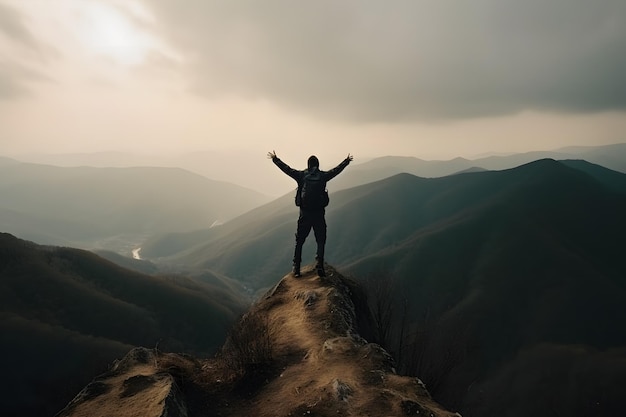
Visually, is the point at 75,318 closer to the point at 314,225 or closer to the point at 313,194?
the point at 314,225

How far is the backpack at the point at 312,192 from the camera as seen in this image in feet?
55.6

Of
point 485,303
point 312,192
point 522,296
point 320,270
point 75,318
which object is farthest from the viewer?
point 522,296

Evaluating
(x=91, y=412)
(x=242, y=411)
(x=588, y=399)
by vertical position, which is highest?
(x=91, y=412)

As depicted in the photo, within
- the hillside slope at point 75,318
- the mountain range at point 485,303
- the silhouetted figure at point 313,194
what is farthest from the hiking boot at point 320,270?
the hillside slope at point 75,318

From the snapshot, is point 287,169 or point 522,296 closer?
point 287,169

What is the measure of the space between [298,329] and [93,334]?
10275 centimetres

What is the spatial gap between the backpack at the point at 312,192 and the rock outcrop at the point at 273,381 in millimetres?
4802

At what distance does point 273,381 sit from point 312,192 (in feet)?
27.0

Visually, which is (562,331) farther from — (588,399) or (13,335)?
(13,335)

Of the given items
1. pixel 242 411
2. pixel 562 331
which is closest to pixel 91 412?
pixel 242 411

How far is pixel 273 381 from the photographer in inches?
420

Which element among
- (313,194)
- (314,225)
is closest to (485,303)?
(314,225)

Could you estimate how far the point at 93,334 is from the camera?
97750 millimetres

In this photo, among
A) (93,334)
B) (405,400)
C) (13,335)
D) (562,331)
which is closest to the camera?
(405,400)
